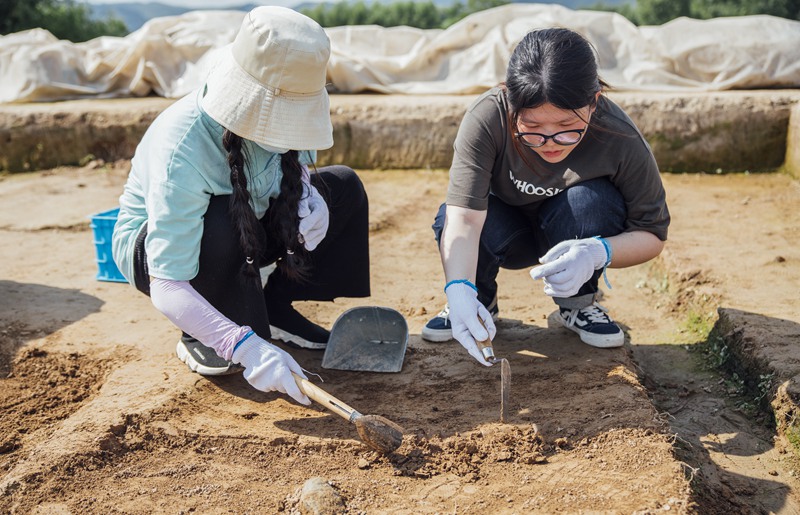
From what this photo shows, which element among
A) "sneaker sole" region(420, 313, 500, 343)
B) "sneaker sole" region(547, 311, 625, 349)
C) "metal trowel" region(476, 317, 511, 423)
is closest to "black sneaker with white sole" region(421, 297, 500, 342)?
"sneaker sole" region(420, 313, 500, 343)

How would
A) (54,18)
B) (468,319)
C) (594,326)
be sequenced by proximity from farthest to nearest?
1. (54,18)
2. (594,326)
3. (468,319)

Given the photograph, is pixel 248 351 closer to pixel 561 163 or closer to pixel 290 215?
pixel 290 215

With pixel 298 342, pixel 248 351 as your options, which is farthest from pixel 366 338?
pixel 248 351

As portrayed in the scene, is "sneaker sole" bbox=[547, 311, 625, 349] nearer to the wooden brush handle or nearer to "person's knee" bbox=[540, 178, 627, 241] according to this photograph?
"person's knee" bbox=[540, 178, 627, 241]

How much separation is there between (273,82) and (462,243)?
0.74m

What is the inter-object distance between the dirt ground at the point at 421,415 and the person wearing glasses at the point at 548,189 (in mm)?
236

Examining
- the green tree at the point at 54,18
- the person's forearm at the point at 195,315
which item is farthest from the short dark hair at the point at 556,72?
the green tree at the point at 54,18

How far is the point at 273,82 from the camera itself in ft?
5.89

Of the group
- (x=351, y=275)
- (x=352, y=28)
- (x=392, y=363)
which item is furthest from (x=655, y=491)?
(x=352, y=28)

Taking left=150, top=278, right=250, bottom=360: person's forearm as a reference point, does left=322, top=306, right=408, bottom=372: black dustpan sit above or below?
below

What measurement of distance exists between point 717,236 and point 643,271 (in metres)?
0.39

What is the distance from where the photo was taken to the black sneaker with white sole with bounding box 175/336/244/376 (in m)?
2.27

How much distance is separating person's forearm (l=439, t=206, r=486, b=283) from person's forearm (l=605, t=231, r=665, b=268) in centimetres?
39

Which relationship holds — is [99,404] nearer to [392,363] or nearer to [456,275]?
[392,363]
